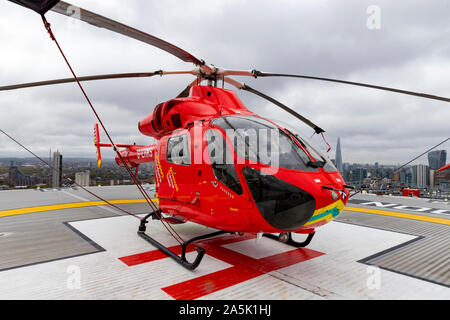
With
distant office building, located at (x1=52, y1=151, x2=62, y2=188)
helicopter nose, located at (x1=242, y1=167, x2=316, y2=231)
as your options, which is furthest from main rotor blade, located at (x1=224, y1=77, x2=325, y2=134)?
distant office building, located at (x1=52, y1=151, x2=62, y2=188)

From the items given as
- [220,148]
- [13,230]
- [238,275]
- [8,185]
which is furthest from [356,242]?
[8,185]

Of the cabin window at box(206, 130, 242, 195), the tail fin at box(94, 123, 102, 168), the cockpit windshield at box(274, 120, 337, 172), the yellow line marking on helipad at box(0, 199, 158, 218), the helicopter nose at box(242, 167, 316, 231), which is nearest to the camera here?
the helicopter nose at box(242, 167, 316, 231)

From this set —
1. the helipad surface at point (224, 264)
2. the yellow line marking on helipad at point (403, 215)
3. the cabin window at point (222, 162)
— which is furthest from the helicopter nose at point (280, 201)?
the yellow line marking on helipad at point (403, 215)

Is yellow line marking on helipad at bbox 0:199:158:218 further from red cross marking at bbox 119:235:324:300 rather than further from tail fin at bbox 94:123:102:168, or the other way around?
red cross marking at bbox 119:235:324:300

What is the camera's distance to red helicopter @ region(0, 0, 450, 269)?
3537 millimetres

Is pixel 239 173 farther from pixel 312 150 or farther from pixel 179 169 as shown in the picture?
pixel 179 169

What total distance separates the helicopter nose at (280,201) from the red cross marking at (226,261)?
1.06 metres

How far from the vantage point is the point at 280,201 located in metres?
3.52

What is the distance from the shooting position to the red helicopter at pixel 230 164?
354cm

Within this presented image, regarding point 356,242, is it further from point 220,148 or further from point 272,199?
point 220,148

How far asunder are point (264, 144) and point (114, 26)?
252cm

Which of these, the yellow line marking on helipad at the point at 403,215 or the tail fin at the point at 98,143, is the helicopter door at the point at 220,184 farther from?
the yellow line marking on helipad at the point at 403,215

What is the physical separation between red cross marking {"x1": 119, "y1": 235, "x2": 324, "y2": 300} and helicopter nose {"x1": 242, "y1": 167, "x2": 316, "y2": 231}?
1.06 m
